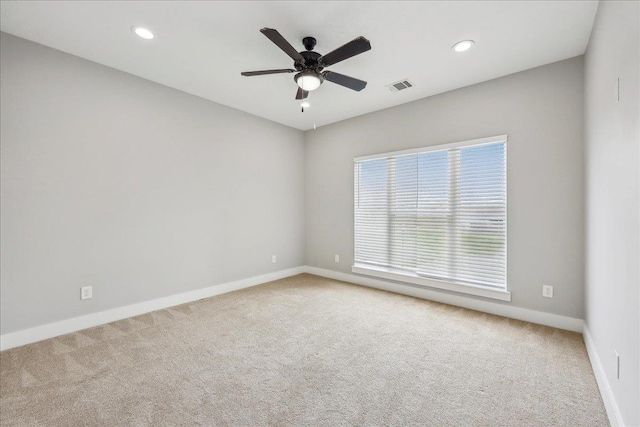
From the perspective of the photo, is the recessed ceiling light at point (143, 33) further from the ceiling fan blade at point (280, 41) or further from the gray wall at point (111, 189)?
the ceiling fan blade at point (280, 41)

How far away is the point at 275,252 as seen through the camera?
4.68 meters

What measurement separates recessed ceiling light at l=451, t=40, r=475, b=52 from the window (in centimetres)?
110

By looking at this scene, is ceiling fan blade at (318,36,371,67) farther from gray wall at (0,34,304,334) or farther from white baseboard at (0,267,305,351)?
white baseboard at (0,267,305,351)

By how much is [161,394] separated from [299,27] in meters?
2.96

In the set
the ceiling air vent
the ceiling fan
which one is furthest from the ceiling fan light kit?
the ceiling air vent

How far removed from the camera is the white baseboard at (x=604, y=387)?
1.46 m

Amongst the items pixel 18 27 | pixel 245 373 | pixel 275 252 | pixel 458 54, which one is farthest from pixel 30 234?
pixel 458 54

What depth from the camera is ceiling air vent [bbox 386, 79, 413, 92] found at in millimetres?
3200

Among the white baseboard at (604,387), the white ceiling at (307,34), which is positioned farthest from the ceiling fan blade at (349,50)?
the white baseboard at (604,387)

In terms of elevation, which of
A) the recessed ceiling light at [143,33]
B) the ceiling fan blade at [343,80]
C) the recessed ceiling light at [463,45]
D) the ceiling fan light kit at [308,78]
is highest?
the recessed ceiling light at [143,33]

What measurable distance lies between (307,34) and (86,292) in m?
3.36

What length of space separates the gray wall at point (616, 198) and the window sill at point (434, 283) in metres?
0.83

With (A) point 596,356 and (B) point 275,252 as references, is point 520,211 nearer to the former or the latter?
(A) point 596,356

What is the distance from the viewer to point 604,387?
1.70 metres
